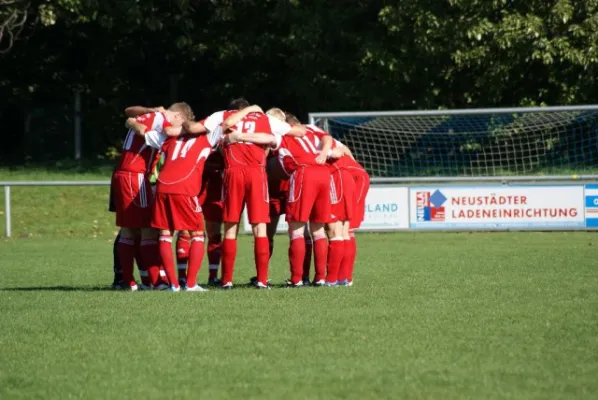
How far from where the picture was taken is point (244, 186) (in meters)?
11.3

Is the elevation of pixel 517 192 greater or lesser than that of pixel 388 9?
lesser

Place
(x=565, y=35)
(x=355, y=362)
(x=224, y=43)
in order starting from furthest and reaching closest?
(x=224, y=43)
(x=565, y=35)
(x=355, y=362)

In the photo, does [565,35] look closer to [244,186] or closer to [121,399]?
[244,186]

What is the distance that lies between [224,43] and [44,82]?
21.3 ft

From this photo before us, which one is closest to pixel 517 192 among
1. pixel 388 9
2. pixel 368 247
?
pixel 368 247

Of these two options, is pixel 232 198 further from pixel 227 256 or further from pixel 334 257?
pixel 334 257

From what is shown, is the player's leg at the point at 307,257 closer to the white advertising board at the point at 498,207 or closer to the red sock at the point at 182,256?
the red sock at the point at 182,256

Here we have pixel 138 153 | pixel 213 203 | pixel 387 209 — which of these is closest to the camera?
pixel 138 153

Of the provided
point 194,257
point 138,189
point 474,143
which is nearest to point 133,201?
point 138,189

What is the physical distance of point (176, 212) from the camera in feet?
36.6

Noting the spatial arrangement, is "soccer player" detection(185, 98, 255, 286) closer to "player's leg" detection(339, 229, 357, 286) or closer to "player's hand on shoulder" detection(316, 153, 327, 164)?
"player's hand on shoulder" detection(316, 153, 327, 164)

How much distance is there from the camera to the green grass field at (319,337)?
6.47m

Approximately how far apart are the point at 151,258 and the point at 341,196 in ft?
6.68

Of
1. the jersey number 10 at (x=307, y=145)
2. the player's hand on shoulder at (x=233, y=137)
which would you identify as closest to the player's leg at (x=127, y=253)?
the player's hand on shoulder at (x=233, y=137)
